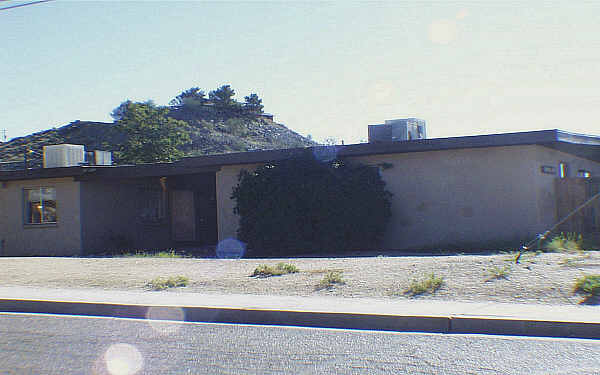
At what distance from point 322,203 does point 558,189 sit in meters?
6.80

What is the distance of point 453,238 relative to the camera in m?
16.2

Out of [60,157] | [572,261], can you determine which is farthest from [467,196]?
[60,157]

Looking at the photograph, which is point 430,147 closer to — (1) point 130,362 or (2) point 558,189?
(2) point 558,189

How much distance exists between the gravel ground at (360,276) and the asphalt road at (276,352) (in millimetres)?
2004

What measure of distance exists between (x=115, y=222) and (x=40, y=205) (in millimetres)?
2690

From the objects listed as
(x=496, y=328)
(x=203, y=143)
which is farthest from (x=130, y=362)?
(x=203, y=143)

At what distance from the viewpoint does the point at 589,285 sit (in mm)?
8219

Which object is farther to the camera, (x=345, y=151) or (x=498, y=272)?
(x=345, y=151)

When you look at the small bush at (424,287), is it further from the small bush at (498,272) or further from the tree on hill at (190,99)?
the tree on hill at (190,99)

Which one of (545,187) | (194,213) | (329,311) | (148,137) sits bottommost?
(329,311)

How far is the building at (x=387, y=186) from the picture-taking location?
15719mm

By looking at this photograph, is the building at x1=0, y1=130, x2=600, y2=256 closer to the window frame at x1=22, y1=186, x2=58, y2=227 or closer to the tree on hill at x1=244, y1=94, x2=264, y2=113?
the window frame at x1=22, y1=186, x2=58, y2=227

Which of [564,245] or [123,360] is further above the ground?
[564,245]

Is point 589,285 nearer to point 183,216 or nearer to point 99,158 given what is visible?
point 183,216
